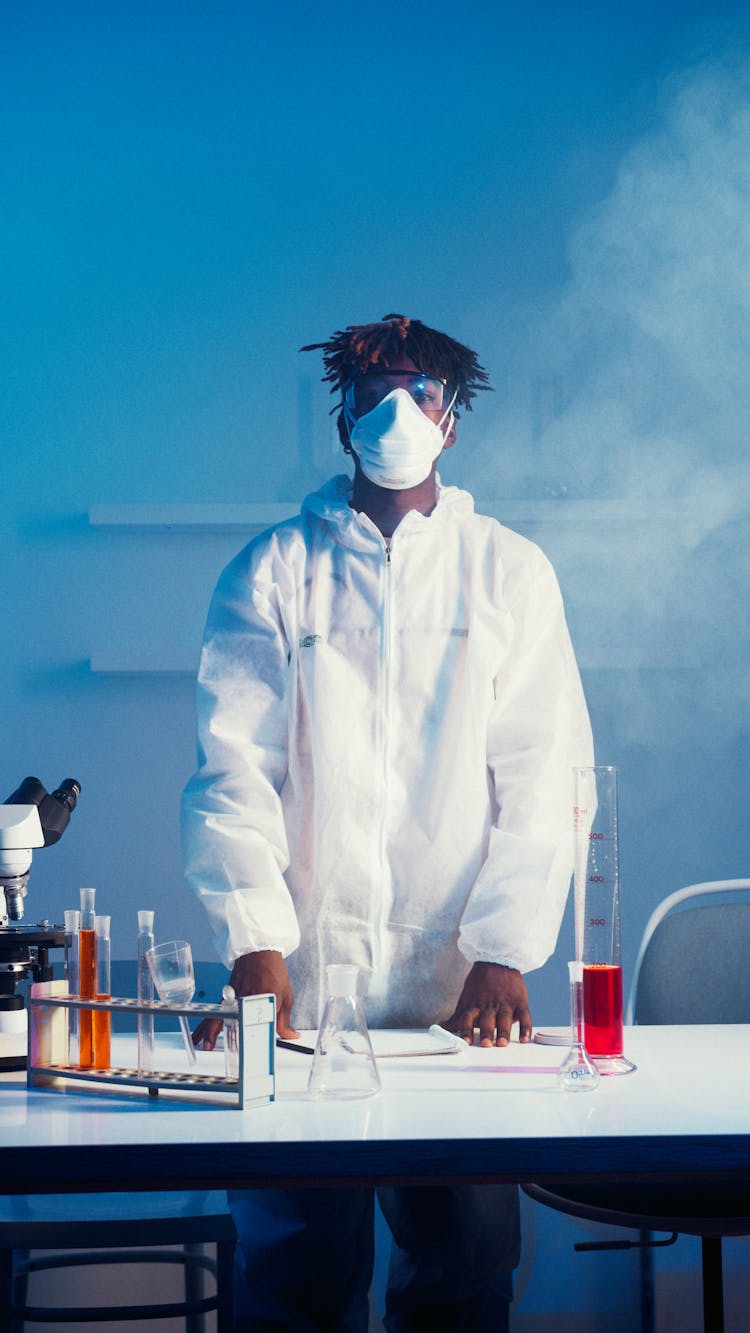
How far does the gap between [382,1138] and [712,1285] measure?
31.4 inches

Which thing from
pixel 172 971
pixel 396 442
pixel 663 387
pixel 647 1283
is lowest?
pixel 647 1283

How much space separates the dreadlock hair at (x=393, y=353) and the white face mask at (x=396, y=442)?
0.24 ft

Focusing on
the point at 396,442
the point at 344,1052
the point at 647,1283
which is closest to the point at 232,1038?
the point at 344,1052

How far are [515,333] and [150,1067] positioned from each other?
211 cm

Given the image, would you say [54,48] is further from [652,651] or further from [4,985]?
[4,985]

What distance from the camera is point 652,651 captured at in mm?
2836

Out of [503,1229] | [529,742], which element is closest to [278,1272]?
[503,1229]

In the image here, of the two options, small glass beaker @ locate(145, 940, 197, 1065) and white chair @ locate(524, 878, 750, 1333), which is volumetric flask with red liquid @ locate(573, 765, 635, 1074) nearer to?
small glass beaker @ locate(145, 940, 197, 1065)

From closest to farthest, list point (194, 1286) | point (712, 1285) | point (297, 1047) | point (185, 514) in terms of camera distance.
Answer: point (297, 1047) < point (712, 1285) < point (194, 1286) < point (185, 514)

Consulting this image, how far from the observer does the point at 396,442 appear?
1.73 meters

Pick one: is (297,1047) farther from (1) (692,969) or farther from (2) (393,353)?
(2) (393,353)

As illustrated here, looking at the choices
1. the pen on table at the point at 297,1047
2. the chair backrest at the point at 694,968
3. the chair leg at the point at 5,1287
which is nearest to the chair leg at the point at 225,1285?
the chair leg at the point at 5,1287

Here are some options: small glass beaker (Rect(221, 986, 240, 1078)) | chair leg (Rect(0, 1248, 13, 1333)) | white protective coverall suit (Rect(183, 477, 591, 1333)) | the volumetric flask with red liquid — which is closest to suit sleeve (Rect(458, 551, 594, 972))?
white protective coverall suit (Rect(183, 477, 591, 1333))

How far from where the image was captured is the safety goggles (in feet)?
5.88
